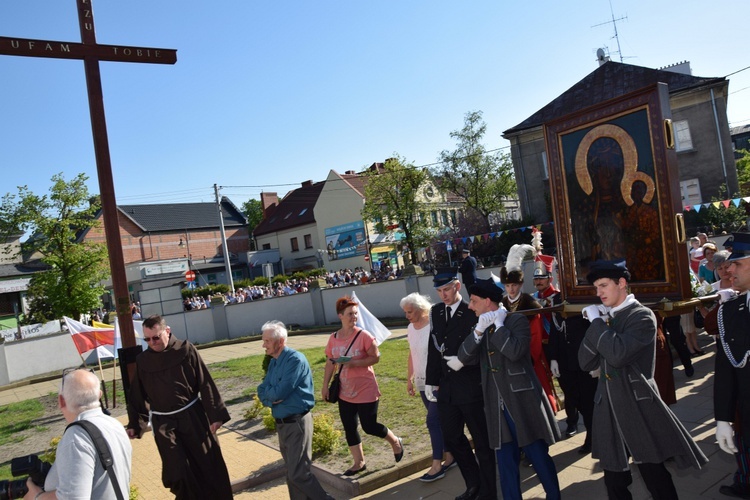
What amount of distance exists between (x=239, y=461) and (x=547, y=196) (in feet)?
92.2

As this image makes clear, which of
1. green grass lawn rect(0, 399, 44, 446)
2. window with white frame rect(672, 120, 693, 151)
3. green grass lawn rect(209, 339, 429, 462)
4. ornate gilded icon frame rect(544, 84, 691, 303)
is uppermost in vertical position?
window with white frame rect(672, 120, 693, 151)

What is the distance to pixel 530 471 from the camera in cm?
564

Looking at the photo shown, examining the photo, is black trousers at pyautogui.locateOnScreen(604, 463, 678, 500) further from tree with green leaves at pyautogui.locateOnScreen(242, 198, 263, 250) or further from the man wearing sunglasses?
tree with green leaves at pyautogui.locateOnScreen(242, 198, 263, 250)

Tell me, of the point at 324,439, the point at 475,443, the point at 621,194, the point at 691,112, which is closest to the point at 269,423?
the point at 324,439

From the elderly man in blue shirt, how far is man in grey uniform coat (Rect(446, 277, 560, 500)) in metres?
1.49

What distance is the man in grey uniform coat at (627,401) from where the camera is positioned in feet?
12.0

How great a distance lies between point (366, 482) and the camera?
5645 millimetres

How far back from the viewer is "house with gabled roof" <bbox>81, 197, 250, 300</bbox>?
175ft

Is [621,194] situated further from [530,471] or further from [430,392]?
[530,471]

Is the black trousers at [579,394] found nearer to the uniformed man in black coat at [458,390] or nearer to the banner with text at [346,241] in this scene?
the uniformed man in black coat at [458,390]

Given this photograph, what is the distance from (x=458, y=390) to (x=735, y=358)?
2.03m

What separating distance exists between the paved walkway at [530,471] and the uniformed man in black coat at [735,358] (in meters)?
0.41

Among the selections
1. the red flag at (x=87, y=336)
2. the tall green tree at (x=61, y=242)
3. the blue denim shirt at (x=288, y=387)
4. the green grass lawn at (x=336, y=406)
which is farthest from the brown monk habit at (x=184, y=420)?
the tall green tree at (x=61, y=242)

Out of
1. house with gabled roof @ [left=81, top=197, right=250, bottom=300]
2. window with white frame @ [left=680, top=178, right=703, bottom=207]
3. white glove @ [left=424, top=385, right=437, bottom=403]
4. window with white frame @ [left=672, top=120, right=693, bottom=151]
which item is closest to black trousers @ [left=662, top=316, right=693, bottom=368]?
white glove @ [left=424, top=385, right=437, bottom=403]
